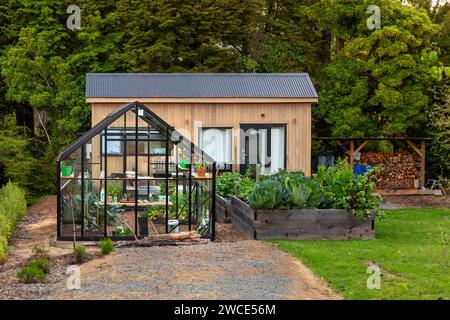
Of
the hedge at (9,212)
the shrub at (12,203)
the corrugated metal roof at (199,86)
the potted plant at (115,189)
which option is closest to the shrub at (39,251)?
the hedge at (9,212)

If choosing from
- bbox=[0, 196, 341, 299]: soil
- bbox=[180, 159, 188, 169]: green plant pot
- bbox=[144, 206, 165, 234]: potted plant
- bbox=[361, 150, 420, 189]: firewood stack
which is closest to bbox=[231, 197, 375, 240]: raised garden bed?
bbox=[0, 196, 341, 299]: soil

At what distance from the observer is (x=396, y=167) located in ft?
87.5

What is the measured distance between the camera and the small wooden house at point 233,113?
953 inches

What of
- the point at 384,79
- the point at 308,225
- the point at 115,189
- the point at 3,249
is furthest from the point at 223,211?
the point at 384,79

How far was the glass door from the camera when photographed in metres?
24.6

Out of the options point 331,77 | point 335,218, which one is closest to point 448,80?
point 331,77

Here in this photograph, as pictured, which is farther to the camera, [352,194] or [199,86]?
[199,86]

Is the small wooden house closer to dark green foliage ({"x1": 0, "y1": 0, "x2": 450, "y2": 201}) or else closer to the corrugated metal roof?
the corrugated metal roof

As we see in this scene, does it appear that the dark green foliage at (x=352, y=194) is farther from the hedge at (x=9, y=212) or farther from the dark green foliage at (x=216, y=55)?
the dark green foliage at (x=216, y=55)

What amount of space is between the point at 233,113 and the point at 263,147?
137 cm

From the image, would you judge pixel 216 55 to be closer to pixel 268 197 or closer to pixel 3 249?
pixel 268 197
